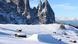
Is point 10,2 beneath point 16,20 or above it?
above

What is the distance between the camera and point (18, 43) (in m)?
10.7

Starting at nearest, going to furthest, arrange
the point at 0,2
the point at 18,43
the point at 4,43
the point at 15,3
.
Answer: the point at 4,43 → the point at 18,43 → the point at 0,2 → the point at 15,3

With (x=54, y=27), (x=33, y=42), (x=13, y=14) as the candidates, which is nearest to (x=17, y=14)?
(x=13, y=14)

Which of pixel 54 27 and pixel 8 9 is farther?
pixel 8 9

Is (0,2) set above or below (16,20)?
above

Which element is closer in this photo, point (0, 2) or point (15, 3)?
point (0, 2)

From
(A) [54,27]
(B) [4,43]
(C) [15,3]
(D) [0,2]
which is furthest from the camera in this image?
(C) [15,3]

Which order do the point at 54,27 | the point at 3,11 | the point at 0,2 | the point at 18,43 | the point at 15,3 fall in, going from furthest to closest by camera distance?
the point at 15,3 < the point at 0,2 < the point at 3,11 < the point at 54,27 < the point at 18,43

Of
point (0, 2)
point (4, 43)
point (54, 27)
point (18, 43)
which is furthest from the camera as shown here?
point (0, 2)

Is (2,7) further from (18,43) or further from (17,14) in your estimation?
(18,43)

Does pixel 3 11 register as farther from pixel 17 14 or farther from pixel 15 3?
pixel 15 3

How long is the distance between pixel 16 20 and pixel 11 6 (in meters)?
8.22

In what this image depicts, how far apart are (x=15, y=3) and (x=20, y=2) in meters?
2.70

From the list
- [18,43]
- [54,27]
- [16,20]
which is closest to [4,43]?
[18,43]
